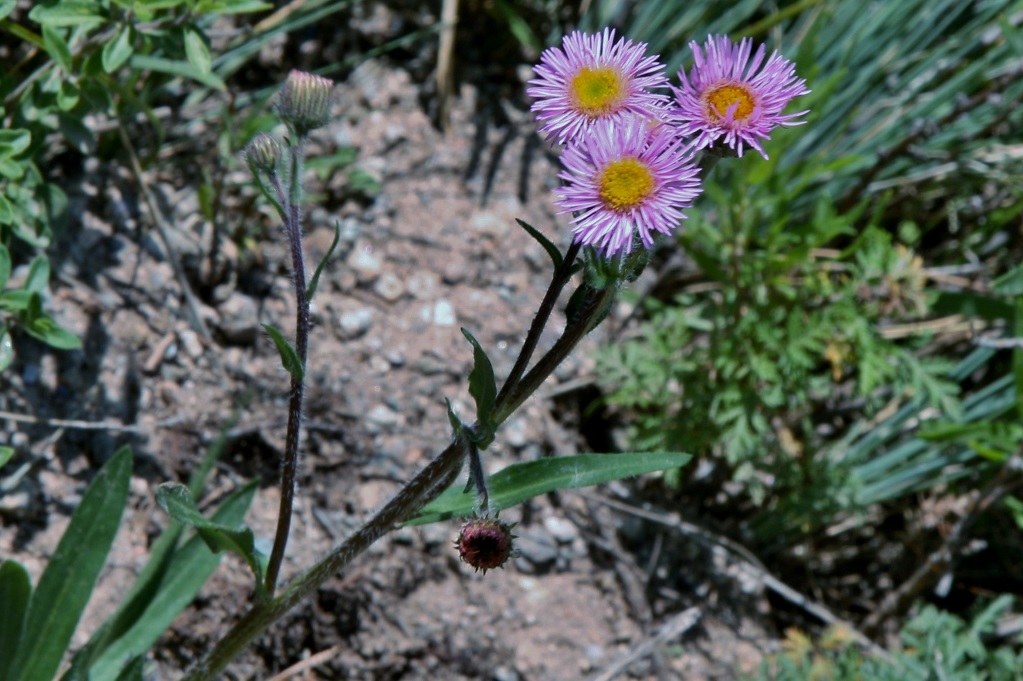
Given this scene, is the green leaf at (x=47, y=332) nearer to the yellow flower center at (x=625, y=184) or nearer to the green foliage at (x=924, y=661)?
the yellow flower center at (x=625, y=184)

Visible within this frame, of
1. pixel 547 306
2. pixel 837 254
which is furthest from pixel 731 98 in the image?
pixel 837 254

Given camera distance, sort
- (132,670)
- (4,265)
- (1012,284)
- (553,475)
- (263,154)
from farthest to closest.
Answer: (1012,284), (4,265), (132,670), (553,475), (263,154)

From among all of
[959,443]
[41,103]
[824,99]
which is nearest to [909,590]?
[959,443]

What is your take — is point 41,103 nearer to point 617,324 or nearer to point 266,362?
point 266,362

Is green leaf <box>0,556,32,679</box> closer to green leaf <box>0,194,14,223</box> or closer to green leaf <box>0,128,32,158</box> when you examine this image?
green leaf <box>0,194,14,223</box>

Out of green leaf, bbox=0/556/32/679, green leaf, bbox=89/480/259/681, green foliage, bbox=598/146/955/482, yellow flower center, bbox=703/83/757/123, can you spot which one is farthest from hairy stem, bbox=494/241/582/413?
green foliage, bbox=598/146/955/482

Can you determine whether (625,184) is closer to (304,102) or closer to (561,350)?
(561,350)
